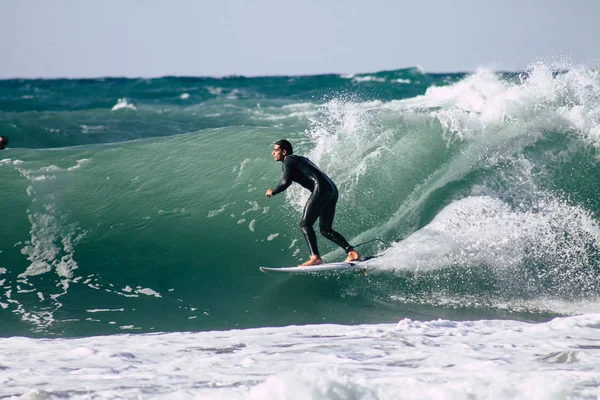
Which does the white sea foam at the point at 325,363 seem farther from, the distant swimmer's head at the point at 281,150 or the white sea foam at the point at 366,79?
the white sea foam at the point at 366,79

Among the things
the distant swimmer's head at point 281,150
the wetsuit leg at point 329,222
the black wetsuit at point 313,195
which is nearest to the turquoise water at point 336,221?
the wetsuit leg at point 329,222

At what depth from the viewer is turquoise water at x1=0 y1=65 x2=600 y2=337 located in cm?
771

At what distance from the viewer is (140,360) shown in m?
5.49

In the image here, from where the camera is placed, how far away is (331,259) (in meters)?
8.77

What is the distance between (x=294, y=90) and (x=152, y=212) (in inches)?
1223

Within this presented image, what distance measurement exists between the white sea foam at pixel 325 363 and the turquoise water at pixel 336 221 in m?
0.76

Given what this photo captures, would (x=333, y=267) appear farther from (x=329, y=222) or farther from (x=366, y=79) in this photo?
(x=366, y=79)

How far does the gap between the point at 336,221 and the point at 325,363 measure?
4.30 m

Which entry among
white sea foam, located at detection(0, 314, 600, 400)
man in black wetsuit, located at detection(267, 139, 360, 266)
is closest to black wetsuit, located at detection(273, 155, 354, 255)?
man in black wetsuit, located at detection(267, 139, 360, 266)

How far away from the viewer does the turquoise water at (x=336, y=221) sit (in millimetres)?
7707

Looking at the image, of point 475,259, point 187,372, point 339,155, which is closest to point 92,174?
point 339,155

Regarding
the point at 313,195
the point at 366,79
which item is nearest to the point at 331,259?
the point at 313,195

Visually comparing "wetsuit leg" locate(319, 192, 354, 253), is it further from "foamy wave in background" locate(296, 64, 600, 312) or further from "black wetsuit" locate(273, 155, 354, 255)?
"foamy wave in background" locate(296, 64, 600, 312)

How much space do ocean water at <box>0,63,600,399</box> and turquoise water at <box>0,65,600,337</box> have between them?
0.03m
